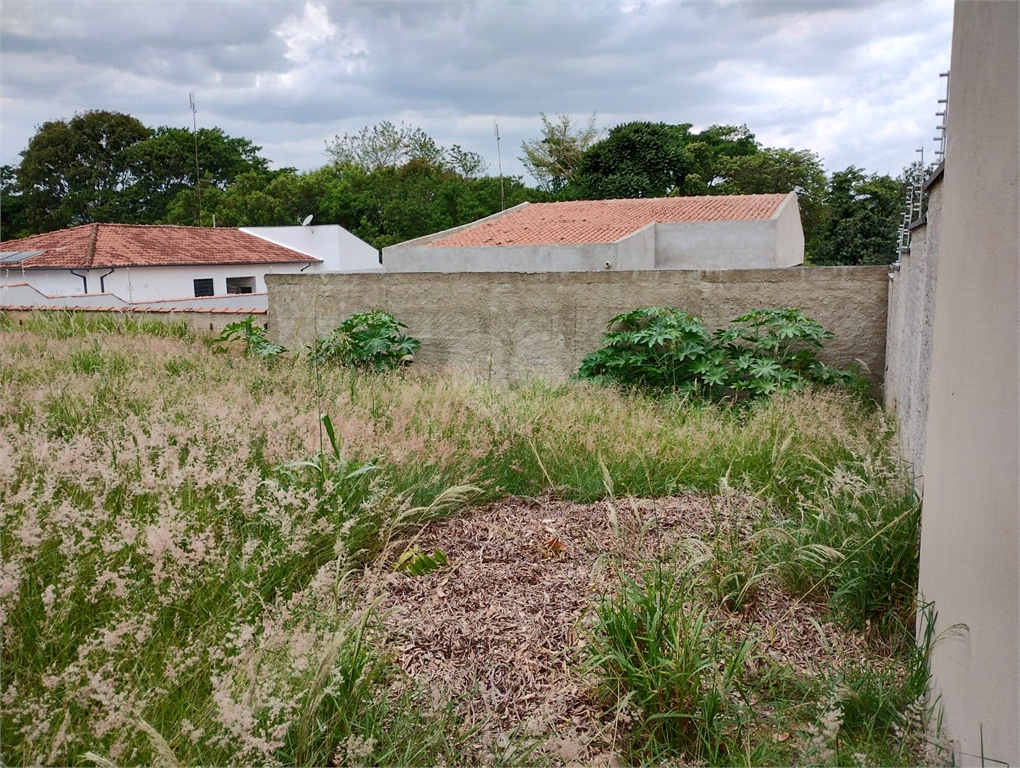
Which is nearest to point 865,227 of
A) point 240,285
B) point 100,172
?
point 240,285

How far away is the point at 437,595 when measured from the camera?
3385mm

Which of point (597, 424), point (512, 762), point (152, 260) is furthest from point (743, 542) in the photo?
point (152, 260)

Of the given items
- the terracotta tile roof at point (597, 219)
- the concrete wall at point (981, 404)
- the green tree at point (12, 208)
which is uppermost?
the green tree at point (12, 208)

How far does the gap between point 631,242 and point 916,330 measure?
17.8m

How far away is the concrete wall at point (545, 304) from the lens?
25.8 ft

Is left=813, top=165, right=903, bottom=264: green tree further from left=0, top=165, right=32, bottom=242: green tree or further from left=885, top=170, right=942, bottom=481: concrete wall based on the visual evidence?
left=0, top=165, right=32, bottom=242: green tree

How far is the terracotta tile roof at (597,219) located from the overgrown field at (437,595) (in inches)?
714

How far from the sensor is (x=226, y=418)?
14.5 ft

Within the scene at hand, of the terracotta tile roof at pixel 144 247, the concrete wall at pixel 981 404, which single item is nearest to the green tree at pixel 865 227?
the terracotta tile roof at pixel 144 247

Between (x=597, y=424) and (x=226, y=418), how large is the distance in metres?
2.40

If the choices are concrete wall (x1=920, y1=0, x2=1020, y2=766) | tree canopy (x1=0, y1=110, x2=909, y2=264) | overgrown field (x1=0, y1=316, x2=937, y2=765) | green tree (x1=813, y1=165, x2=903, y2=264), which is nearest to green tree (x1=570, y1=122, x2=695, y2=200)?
tree canopy (x1=0, y1=110, x2=909, y2=264)

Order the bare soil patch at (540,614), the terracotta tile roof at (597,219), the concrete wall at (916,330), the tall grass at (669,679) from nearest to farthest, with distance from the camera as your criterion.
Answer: the tall grass at (669,679) < the bare soil patch at (540,614) < the concrete wall at (916,330) < the terracotta tile roof at (597,219)

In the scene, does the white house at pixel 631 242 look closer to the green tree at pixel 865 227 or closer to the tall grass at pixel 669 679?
the green tree at pixel 865 227

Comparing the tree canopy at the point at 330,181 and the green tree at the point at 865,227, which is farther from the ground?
the tree canopy at the point at 330,181
